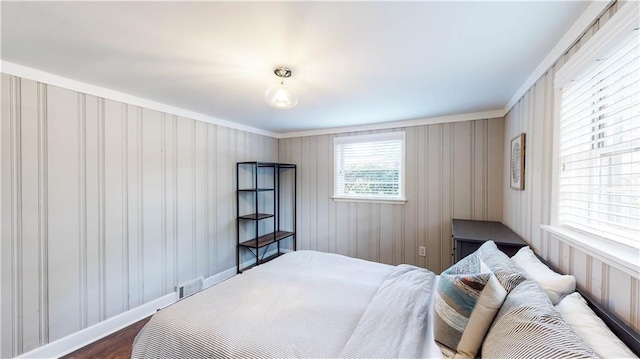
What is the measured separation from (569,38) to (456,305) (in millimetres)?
1540

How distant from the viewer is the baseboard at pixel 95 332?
188cm

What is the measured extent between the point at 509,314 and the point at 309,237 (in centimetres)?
327

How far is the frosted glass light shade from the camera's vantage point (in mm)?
1744

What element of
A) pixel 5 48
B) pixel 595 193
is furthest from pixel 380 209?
pixel 5 48

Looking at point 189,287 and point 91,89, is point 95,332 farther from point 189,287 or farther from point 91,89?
point 91,89

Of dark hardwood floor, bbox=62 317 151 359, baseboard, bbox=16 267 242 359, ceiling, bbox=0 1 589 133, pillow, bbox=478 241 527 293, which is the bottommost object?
dark hardwood floor, bbox=62 317 151 359

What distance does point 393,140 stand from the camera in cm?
347

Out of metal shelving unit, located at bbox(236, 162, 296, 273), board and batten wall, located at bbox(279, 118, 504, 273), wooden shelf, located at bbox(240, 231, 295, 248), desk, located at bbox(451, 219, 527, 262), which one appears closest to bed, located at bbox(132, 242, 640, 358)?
desk, located at bbox(451, 219, 527, 262)

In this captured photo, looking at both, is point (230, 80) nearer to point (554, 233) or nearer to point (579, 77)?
point (579, 77)

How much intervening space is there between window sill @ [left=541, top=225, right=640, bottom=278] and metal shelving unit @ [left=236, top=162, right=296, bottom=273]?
3080mm

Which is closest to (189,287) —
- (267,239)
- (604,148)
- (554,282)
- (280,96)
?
(267,239)

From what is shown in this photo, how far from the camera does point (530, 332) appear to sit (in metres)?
0.81

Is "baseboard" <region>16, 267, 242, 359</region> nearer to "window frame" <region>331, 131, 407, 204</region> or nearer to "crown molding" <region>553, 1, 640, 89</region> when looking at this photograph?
"window frame" <region>331, 131, 407, 204</region>

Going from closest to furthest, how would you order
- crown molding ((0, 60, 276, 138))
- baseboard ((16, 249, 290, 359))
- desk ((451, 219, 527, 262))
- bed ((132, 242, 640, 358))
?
bed ((132, 242, 640, 358))
crown molding ((0, 60, 276, 138))
baseboard ((16, 249, 290, 359))
desk ((451, 219, 527, 262))
